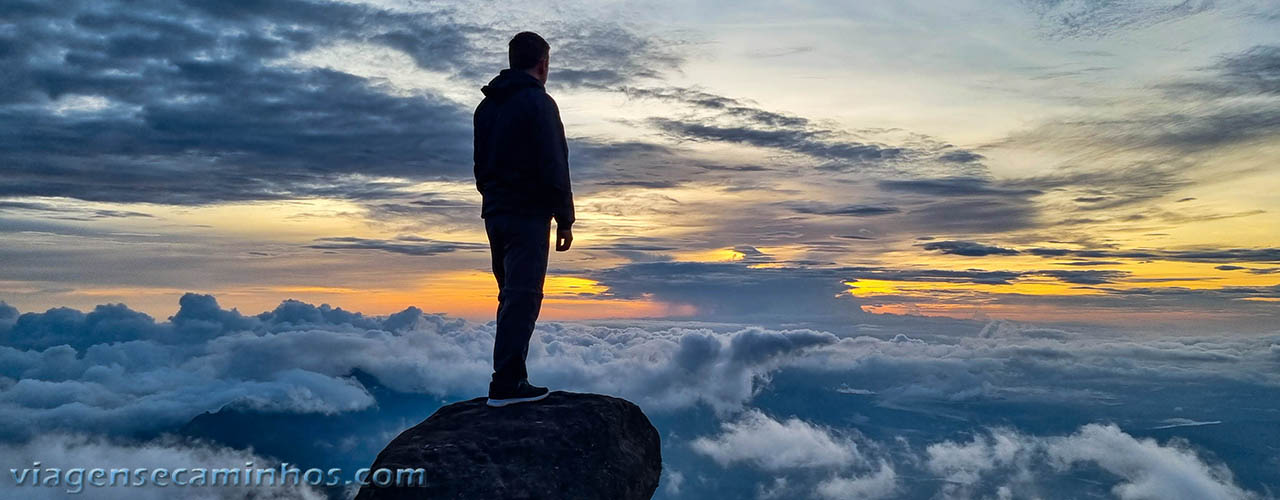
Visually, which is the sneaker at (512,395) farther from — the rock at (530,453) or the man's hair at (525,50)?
the man's hair at (525,50)

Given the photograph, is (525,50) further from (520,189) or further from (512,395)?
(512,395)

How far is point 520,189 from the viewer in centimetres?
784

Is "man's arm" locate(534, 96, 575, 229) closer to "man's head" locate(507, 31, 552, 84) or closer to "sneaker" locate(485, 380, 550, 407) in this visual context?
"man's head" locate(507, 31, 552, 84)

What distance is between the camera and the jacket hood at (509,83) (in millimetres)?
8039

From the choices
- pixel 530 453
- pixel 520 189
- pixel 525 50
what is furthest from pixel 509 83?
pixel 530 453

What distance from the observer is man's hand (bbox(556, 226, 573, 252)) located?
8.15m

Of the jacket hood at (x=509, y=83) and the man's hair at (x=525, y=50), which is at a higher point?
the man's hair at (x=525, y=50)

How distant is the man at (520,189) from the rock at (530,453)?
565 mm

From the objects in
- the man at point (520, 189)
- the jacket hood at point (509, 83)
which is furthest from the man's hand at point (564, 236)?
the jacket hood at point (509, 83)

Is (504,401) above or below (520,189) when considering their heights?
below

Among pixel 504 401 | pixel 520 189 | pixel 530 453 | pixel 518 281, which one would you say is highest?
pixel 520 189

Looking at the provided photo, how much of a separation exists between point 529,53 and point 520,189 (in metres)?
1.69

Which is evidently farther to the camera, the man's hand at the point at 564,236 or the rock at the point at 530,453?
the man's hand at the point at 564,236

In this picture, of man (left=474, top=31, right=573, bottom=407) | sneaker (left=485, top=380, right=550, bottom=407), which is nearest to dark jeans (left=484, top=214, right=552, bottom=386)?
man (left=474, top=31, right=573, bottom=407)
